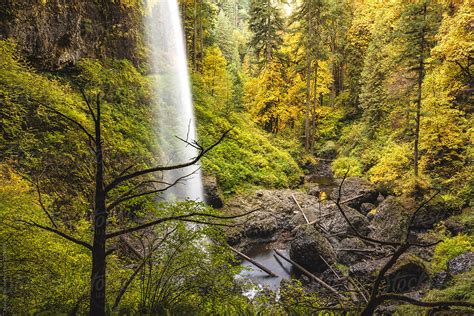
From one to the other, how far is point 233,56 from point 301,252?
129 feet

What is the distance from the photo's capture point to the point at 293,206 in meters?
14.5

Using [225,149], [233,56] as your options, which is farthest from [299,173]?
[233,56]

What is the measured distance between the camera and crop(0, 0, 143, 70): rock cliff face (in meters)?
9.21

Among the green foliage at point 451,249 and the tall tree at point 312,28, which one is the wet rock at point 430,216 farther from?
the tall tree at point 312,28

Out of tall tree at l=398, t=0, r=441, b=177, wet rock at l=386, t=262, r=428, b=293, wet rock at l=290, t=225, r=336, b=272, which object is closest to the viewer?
wet rock at l=386, t=262, r=428, b=293

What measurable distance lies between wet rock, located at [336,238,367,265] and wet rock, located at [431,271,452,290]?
119 inches

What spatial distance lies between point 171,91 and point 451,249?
47.3 feet

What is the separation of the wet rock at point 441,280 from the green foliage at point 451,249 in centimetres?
94

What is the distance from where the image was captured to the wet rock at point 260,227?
12.4 meters

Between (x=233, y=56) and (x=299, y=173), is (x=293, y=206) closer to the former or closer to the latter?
(x=299, y=173)

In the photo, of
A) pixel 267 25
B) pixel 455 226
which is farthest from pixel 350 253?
pixel 267 25

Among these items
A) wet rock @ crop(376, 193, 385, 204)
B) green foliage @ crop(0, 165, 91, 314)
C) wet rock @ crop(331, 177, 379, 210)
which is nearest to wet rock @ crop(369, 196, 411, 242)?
wet rock @ crop(376, 193, 385, 204)

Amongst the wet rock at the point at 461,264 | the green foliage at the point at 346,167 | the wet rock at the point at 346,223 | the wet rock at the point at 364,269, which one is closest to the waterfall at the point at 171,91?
the wet rock at the point at 346,223

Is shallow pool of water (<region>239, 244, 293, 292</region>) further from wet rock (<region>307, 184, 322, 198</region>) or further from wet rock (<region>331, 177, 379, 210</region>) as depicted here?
wet rock (<region>307, 184, 322, 198</region>)
